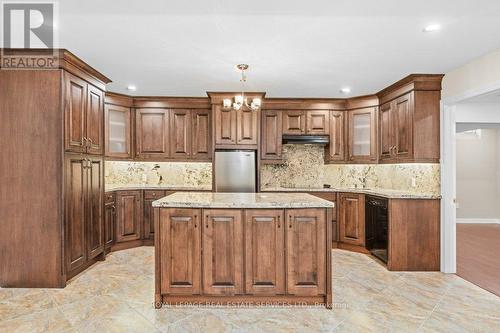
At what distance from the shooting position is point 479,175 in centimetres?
720

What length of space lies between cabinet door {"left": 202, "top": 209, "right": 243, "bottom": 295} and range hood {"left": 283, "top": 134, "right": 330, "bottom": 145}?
2710 mm

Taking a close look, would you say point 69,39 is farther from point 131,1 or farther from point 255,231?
point 255,231

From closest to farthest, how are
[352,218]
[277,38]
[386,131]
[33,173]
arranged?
[277,38], [33,173], [386,131], [352,218]

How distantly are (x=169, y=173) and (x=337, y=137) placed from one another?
3.16 m

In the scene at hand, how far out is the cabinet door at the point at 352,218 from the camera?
15.2 feet

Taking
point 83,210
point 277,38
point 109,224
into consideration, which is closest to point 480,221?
point 277,38

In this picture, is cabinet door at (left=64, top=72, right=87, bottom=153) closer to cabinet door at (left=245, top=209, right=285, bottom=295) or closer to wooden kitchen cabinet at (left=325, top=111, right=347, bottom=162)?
cabinet door at (left=245, top=209, right=285, bottom=295)

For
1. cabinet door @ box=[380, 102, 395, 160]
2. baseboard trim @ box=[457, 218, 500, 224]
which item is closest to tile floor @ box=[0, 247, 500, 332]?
cabinet door @ box=[380, 102, 395, 160]

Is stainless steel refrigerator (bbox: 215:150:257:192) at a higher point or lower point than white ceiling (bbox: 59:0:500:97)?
lower

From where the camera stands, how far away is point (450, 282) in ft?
11.2

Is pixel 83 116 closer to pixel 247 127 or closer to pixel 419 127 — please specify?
pixel 247 127

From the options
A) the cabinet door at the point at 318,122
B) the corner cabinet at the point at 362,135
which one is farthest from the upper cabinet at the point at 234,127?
the corner cabinet at the point at 362,135

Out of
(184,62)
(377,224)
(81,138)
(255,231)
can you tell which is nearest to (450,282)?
(377,224)

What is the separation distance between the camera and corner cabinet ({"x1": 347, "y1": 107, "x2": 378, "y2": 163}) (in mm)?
4918
